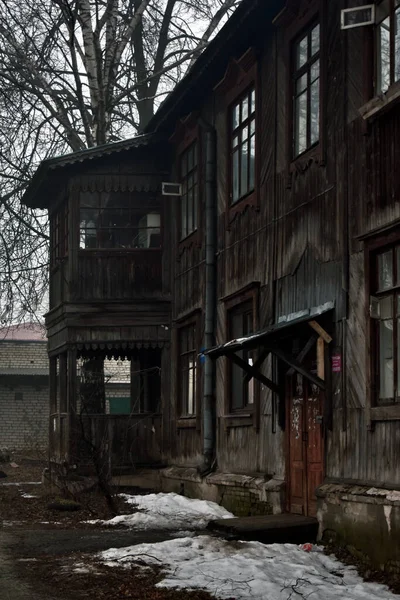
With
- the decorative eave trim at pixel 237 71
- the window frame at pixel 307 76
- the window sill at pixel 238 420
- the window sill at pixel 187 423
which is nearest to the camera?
the window frame at pixel 307 76

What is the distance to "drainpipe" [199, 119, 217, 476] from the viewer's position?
16.6 m

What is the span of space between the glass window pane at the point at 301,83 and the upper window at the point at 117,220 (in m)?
6.72

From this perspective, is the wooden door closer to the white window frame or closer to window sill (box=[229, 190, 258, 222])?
window sill (box=[229, 190, 258, 222])

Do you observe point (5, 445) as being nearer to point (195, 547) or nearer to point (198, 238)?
point (198, 238)

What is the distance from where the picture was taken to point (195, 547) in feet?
35.0

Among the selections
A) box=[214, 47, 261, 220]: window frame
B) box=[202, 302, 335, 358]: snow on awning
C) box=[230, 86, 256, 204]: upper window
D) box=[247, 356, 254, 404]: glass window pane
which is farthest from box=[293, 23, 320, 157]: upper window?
box=[247, 356, 254, 404]: glass window pane

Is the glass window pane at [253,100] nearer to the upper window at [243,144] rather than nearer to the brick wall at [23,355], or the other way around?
the upper window at [243,144]

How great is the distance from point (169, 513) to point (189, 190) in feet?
20.1

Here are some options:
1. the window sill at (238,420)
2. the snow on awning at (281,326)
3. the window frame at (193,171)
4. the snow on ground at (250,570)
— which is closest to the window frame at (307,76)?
the snow on awning at (281,326)

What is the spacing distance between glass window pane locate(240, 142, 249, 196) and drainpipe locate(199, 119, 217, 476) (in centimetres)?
126

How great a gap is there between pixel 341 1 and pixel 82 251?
8.93 meters

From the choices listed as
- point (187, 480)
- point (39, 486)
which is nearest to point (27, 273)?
point (39, 486)

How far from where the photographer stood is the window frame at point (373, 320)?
1050cm

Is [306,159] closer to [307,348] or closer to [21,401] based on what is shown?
[307,348]
